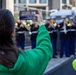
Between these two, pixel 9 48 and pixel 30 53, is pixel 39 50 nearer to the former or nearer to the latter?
pixel 30 53

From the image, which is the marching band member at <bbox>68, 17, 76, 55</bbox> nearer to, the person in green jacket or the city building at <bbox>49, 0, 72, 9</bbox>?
the person in green jacket

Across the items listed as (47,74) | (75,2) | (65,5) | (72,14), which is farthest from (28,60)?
(75,2)

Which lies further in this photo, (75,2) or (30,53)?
(75,2)

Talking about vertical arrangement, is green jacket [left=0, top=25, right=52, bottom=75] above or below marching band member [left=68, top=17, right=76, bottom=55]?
above

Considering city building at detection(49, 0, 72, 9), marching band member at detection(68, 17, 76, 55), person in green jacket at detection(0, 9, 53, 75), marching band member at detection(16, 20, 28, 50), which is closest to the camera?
person in green jacket at detection(0, 9, 53, 75)

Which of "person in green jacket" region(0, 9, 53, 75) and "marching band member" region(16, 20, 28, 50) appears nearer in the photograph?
"person in green jacket" region(0, 9, 53, 75)

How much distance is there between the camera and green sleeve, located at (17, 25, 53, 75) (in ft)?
7.89

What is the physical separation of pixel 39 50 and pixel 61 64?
36.2 ft

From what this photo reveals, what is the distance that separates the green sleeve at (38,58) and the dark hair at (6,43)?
0.09 metres

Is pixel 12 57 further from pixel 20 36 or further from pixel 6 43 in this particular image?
pixel 20 36

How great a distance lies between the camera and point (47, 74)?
35.8ft

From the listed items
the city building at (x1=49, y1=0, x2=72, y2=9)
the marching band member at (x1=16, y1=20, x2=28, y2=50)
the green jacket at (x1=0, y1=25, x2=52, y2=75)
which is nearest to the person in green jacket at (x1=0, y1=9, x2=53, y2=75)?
the green jacket at (x1=0, y1=25, x2=52, y2=75)

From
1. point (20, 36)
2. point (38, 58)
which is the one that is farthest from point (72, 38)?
point (38, 58)

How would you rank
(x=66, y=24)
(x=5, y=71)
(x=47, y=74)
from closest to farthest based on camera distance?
(x=5, y=71), (x=47, y=74), (x=66, y=24)
